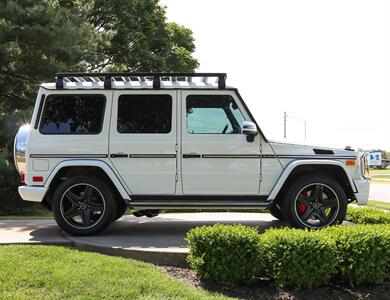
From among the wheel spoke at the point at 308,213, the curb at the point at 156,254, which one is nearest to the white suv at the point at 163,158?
the wheel spoke at the point at 308,213

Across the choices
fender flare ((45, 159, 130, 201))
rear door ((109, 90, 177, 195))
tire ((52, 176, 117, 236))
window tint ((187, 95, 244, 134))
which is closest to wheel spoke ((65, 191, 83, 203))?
tire ((52, 176, 117, 236))

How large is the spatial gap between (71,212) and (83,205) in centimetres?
19

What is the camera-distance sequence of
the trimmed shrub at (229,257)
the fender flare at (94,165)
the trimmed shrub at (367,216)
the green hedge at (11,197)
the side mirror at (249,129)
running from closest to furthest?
1. the trimmed shrub at (229,257)
2. the side mirror at (249,129)
3. the fender flare at (94,165)
4. the trimmed shrub at (367,216)
5. the green hedge at (11,197)

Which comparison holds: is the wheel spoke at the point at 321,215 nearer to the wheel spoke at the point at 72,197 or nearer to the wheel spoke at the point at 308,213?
the wheel spoke at the point at 308,213

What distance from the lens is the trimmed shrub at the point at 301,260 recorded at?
16.9ft

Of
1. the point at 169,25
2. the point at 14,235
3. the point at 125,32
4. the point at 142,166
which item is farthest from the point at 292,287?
the point at 169,25

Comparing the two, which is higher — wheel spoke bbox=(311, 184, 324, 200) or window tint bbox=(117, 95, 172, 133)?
window tint bbox=(117, 95, 172, 133)

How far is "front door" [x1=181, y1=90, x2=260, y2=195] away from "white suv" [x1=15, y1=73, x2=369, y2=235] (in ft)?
0.04

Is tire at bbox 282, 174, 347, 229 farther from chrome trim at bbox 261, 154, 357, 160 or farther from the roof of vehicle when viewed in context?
the roof of vehicle

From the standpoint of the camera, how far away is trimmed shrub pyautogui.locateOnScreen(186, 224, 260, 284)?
5.25 metres

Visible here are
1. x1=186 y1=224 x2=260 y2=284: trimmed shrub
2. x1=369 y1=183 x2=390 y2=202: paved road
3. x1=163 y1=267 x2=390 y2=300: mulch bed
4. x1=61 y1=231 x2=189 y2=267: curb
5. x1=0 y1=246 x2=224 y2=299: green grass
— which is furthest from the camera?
x1=369 y1=183 x2=390 y2=202: paved road

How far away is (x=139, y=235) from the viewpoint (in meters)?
7.20

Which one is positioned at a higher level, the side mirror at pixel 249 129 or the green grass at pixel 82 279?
the side mirror at pixel 249 129

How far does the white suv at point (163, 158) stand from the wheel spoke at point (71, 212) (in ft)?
0.05
